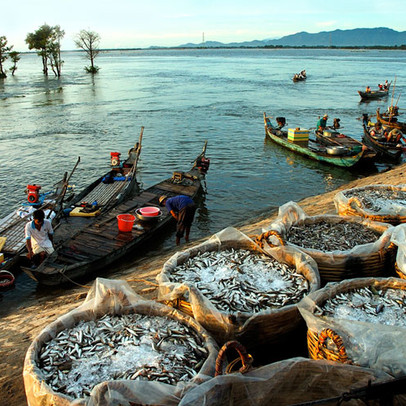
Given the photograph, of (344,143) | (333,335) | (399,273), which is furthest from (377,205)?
(344,143)

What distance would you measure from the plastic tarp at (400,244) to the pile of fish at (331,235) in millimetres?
565

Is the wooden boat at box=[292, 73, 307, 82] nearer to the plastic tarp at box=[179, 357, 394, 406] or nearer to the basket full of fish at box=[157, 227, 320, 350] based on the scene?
the basket full of fish at box=[157, 227, 320, 350]

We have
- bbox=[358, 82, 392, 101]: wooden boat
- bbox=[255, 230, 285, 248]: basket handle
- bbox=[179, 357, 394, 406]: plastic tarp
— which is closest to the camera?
bbox=[179, 357, 394, 406]: plastic tarp

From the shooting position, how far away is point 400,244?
561 cm

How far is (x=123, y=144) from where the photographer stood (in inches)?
1023

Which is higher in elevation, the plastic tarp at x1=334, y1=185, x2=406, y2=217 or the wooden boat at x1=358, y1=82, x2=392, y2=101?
the wooden boat at x1=358, y1=82, x2=392, y2=101

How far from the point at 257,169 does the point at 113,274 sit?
502 inches

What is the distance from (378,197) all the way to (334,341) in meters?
5.15

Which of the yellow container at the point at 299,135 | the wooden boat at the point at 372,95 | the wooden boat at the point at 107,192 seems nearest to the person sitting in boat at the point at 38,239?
the wooden boat at the point at 107,192

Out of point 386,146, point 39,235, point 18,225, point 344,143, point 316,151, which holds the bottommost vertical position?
point 18,225

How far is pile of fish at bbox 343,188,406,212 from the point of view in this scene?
7.70 meters

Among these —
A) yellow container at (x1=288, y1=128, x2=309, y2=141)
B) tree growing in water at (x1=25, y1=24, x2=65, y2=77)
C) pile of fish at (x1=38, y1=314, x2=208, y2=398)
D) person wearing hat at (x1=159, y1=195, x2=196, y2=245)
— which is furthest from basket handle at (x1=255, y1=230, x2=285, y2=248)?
tree growing in water at (x1=25, y1=24, x2=65, y2=77)

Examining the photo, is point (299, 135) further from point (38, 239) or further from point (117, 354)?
point (117, 354)

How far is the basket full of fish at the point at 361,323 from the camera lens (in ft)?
12.1
